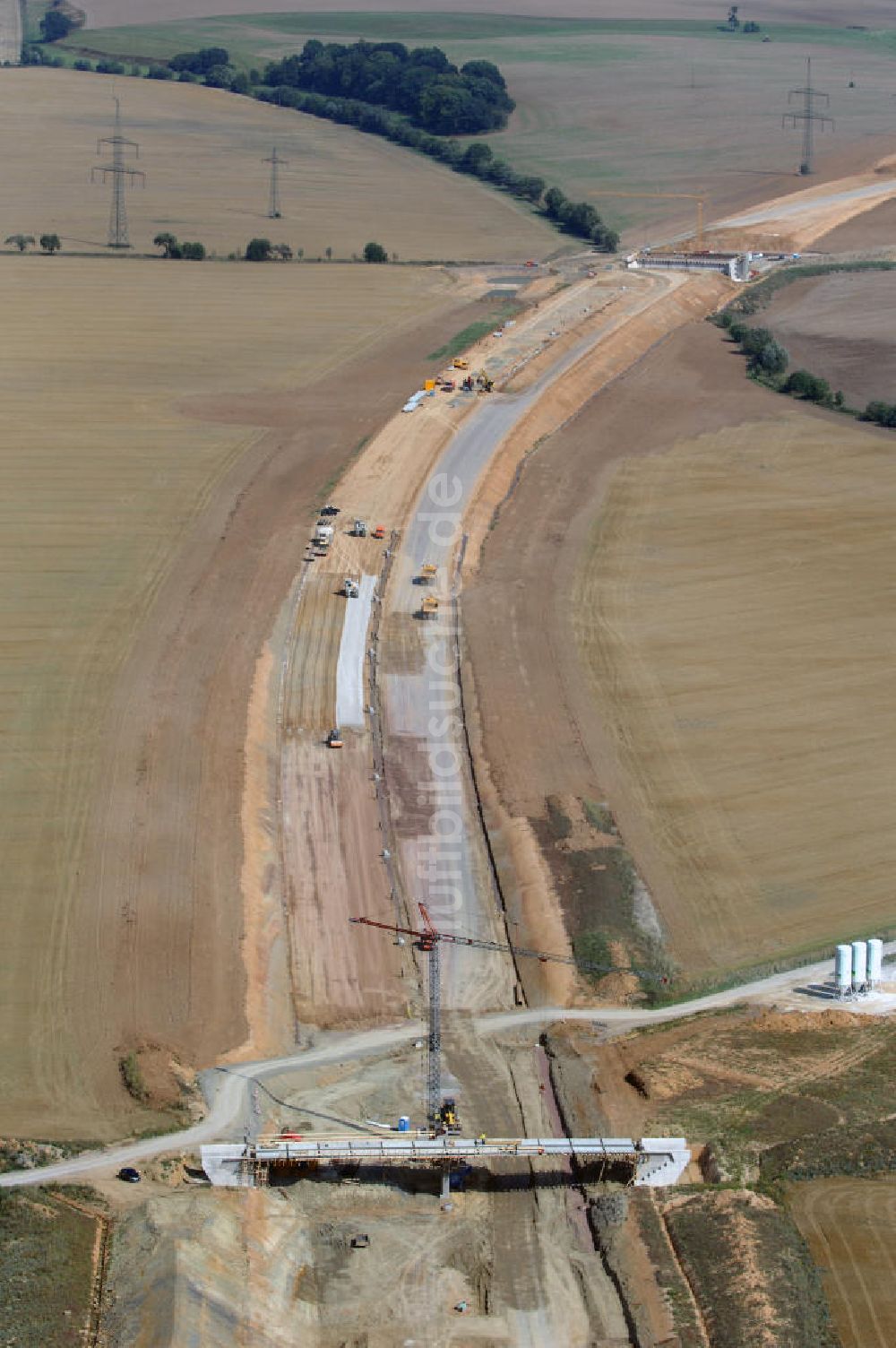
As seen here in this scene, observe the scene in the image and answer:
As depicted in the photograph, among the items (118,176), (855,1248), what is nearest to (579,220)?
(118,176)

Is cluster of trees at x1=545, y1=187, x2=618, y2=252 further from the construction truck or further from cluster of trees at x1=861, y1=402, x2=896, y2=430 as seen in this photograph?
the construction truck

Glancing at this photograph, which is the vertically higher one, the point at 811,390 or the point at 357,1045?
the point at 811,390

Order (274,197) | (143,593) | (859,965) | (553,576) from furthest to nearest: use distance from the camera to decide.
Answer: (274,197), (553,576), (143,593), (859,965)

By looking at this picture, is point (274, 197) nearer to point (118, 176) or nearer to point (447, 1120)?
point (118, 176)

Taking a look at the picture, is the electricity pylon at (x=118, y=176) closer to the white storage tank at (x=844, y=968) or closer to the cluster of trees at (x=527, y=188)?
the cluster of trees at (x=527, y=188)

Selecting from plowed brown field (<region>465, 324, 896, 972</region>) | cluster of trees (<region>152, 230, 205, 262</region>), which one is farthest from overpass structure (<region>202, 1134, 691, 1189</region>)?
cluster of trees (<region>152, 230, 205, 262</region>)

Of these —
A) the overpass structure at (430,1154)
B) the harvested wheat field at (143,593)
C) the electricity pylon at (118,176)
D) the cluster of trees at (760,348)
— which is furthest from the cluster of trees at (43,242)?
the overpass structure at (430,1154)

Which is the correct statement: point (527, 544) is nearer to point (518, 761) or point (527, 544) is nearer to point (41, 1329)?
point (518, 761)
